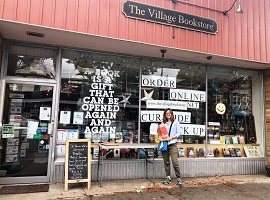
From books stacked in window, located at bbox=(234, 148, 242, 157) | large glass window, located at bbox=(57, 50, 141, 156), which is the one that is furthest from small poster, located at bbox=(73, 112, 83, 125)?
books stacked in window, located at bbox=(234, 148, 242, 157)

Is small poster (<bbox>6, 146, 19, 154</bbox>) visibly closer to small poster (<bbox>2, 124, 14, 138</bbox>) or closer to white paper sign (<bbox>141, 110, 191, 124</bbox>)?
small poster (<bbox>2, 124, 14, 138</bbox>)

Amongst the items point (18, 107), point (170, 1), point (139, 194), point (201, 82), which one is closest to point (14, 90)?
point (18, 107)

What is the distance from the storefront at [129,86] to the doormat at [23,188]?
17 centimetres

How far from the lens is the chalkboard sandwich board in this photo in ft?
15.5

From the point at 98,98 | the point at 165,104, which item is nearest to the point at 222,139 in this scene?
the point at 165,104

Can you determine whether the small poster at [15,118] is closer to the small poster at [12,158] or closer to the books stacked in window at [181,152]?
the small poster at [12,158]

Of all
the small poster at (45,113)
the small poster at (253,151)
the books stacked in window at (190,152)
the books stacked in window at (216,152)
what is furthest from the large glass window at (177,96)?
the small poster at (45,113)

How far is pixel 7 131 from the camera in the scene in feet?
16.1

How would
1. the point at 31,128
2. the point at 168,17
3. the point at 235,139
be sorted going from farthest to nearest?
the point at 235,139 < the point at 168,17 < the point at 31,128

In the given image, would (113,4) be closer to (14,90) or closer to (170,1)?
(170,1)

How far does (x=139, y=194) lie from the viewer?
4.63m

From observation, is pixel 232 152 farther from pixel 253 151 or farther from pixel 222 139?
pixel 253 151

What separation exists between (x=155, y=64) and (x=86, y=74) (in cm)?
187

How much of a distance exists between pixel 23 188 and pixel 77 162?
3.87 ft
